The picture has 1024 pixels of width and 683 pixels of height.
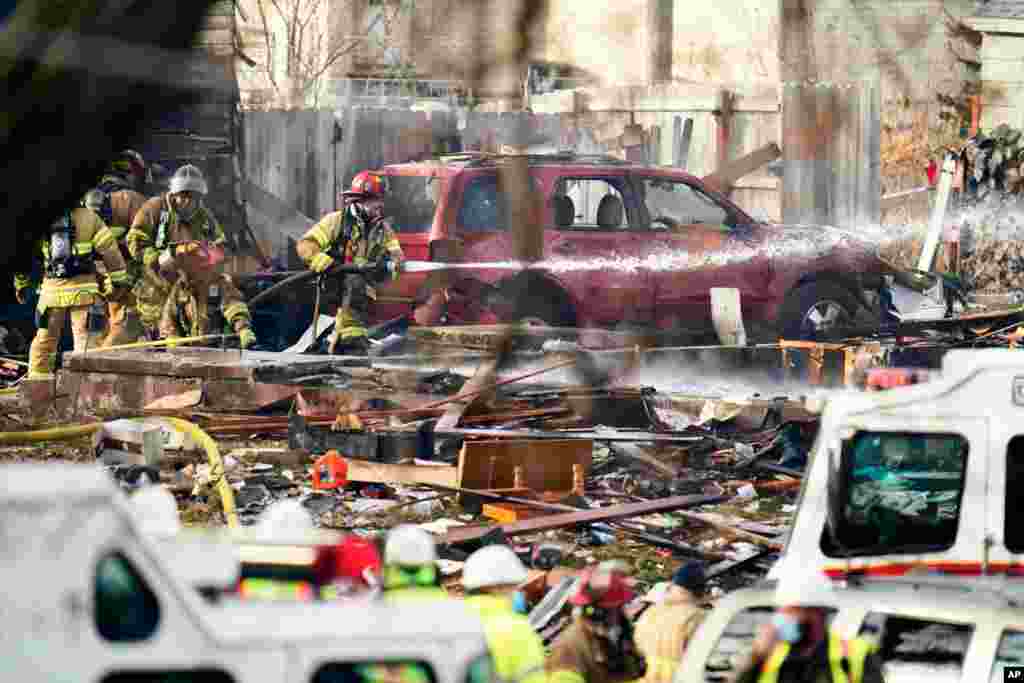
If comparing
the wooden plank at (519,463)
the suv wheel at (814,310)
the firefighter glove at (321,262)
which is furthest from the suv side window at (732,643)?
the suv wheel at (814,310)

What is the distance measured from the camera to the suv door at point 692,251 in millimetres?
15836

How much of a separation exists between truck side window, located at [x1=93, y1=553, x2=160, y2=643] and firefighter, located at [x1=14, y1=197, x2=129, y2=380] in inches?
A: 473

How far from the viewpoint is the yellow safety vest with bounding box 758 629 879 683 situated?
5.47 metres

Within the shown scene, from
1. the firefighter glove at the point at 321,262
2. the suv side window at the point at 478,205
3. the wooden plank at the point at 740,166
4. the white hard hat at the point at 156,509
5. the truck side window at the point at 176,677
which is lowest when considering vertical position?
→ the truck side window at the point at 176,677

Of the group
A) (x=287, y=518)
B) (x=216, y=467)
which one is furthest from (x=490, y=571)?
(x=216, y=467)

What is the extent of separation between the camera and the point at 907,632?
20.7 feet

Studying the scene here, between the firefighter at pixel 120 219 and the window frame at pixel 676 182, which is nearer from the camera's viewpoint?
the window frame at pixel 676 182

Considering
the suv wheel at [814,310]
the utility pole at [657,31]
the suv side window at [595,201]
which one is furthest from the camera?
the suv wheel at [814,310]

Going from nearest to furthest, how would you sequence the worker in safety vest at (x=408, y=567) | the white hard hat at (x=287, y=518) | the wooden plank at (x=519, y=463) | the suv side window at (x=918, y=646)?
1. the worker in safety vest at (x=408, y=567)
2. the white hard hat at (x=287, y=518)
3. the suv side window at (x=918, y=646)
4. the wooden plank at (x=519, y=463)

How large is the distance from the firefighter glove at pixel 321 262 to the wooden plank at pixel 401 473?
359cm

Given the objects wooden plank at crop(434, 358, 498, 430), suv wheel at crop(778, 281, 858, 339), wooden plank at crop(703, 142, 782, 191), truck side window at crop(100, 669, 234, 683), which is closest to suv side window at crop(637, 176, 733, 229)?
suv wheel at crop(778, 281, 858, 339)

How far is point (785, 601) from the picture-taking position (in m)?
5.61

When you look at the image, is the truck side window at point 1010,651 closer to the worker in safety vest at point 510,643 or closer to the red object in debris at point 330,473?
the worker in safety vest at point 510,643

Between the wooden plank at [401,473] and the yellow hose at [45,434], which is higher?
the yellow hose at [45,434]
